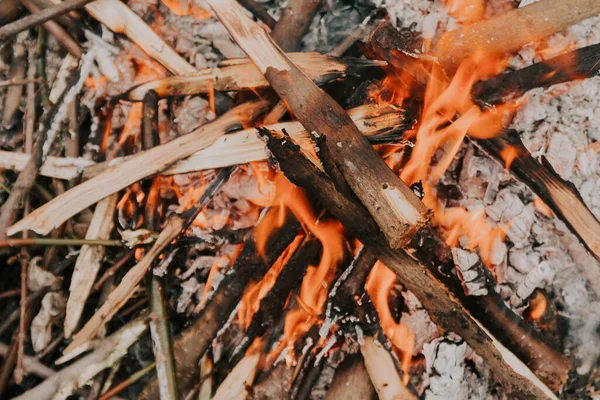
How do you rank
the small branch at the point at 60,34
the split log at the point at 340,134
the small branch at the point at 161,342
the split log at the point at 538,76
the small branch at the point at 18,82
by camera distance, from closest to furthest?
1. the split log at the point at 340,134
2. the small branch at the point at 161,342
3. the split log at the point at 538,76
4. the small branch at the point at 18,82
5. the small branch at the point at 60,34

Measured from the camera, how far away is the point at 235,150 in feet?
6.46

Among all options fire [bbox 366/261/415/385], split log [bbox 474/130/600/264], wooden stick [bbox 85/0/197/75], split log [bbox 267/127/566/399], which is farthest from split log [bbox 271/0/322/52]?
fire [bbox 366/261/415/385]

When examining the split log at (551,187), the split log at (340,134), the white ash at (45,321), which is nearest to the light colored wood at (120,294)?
the white ash at (45,321)

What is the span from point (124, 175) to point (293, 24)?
111 centimetres

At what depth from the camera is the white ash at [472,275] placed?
5.70 ft

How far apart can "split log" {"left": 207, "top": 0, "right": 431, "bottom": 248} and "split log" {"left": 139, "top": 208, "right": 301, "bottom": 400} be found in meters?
0.40

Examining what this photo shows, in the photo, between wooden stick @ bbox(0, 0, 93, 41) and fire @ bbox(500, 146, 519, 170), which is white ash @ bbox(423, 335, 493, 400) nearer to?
fire @ bbox(500, 146, 519, 170)

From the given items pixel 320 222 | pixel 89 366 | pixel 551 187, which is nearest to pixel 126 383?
pixel 89 366

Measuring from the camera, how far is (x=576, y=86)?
82.9 inches

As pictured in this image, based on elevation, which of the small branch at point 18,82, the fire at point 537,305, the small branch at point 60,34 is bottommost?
the fire at point 537,305

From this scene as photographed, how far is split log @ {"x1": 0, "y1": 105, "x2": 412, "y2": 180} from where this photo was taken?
1.82m

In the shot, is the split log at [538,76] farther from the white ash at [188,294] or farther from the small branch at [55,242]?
the small branch at [55,242]

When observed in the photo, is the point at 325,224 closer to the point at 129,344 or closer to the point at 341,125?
the point at 341,125

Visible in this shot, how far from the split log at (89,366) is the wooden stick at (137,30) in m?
1.25
